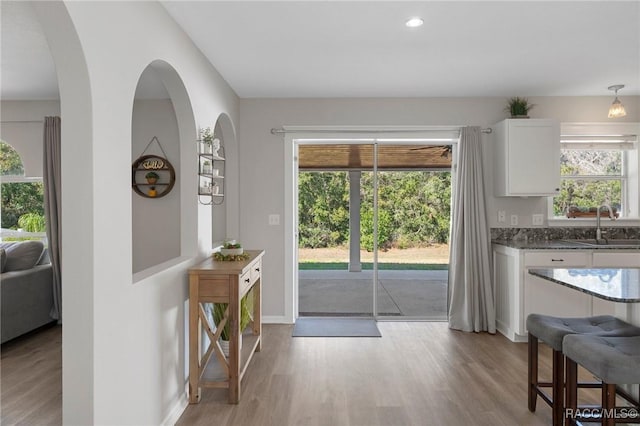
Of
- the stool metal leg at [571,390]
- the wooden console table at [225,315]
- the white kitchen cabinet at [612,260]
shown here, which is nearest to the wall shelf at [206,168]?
the wooden console table at [225,315]

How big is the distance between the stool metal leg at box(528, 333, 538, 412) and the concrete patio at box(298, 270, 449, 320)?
2.13 metres

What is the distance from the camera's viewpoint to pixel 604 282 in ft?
7.18

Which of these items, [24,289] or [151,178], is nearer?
[24,289]

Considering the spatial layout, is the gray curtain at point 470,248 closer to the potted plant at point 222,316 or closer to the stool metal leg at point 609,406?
the potted plant at point 222,316

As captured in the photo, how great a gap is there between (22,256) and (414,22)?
172 inches

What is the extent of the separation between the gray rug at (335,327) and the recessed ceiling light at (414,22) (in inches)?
114

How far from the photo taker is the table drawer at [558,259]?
392 centimetres

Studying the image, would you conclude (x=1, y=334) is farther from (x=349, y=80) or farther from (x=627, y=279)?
(x=627, y=279)

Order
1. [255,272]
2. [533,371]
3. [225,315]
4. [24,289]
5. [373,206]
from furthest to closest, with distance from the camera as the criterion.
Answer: [373,206]
[24,289]
[255,272]
[225,315]
[533,371]

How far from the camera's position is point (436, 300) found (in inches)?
231

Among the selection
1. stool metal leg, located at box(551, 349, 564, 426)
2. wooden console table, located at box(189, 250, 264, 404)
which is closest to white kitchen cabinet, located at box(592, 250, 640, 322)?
stool metal leg, located at box(551, 349, 564, 426)

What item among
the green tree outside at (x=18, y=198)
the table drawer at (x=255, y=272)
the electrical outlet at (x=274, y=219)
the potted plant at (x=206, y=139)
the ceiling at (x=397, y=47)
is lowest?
the table drawer at (x=255, y=272)

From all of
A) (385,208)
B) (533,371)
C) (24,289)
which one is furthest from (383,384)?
(24,289)

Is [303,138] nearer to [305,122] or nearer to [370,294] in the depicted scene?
[305,122]
